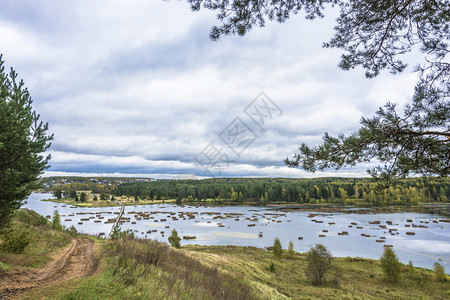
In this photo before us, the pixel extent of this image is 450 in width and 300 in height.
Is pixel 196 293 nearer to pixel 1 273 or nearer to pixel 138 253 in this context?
pixel 138 253

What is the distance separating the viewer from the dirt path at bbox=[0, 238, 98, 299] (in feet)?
17.7

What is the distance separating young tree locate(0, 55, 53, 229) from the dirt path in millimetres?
2241

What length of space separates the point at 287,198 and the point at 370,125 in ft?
401

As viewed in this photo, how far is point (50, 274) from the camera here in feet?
22.0

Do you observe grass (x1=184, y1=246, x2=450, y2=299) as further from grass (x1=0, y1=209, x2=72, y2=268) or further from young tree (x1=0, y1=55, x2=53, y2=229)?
young tree (x1=0, y1=55, x2=53, y2=229)

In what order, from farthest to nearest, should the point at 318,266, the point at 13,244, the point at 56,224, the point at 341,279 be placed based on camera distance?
the point at 341,279
the point at 318,266
the point at 56,224
the point at 13,244

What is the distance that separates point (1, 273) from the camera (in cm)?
631

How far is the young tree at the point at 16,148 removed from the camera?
272 inches

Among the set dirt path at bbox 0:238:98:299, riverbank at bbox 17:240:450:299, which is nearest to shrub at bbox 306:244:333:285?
riverbank at bbox 17:240:450:299

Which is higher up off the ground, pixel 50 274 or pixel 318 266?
pixel 50 274

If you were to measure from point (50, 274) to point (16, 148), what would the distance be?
3994mm

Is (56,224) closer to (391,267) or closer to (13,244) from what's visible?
(13,244)

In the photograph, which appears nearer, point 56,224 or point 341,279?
point 56,224

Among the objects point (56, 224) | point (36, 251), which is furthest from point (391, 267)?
point (56, 224)
